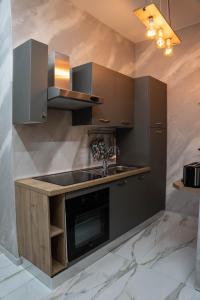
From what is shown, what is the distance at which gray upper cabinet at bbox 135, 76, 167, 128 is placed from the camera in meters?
2.93

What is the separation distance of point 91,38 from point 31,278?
108 inches

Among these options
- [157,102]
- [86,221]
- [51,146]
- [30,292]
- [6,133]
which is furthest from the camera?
[157,102]

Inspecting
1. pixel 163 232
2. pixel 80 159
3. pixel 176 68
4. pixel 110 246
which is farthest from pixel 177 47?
pixel 110 246

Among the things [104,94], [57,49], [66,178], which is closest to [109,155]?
[104,94]

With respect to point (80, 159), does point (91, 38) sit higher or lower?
higher

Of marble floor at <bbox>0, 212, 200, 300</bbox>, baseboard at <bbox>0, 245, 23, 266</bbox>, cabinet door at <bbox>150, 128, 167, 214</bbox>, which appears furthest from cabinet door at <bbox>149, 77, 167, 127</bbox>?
baseboard at <bbox>0, 245, 23, 266</bbox>

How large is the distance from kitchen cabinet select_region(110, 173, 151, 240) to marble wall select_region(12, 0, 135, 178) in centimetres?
60

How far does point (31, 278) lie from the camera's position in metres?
1.92

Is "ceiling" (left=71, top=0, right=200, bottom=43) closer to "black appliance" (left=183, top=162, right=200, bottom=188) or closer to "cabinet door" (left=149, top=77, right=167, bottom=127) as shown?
"cabinet door" (left=149, top=77, right=167, bottom=127)

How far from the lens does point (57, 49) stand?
7.98 feet

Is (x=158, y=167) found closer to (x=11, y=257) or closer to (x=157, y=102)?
(x=157, y=102)

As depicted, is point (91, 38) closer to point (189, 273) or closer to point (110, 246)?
point (110, 246)

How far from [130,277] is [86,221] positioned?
0.60 m

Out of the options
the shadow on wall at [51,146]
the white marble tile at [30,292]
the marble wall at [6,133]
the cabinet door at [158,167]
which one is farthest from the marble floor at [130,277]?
the shadow on wall at [51,146]
